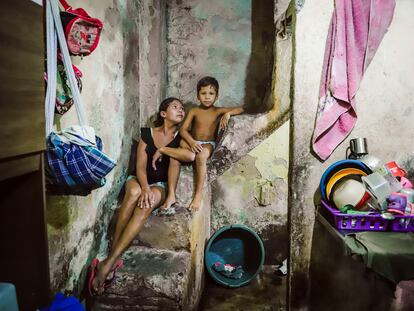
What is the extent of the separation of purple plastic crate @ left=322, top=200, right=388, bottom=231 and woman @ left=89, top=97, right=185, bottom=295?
1.50 m

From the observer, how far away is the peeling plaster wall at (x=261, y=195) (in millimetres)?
3574

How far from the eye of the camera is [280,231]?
3.80 meters

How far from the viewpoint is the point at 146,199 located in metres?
2.99

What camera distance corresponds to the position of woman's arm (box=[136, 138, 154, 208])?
298 centimetres

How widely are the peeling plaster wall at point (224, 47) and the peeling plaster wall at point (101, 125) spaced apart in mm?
916

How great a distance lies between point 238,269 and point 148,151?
170 cm

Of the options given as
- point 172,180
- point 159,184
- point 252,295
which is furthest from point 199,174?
point 252,295

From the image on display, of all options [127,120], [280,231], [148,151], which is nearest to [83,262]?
[148,151]

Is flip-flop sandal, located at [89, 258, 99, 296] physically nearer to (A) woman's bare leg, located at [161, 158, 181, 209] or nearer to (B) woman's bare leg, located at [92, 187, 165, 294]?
(B) woman's bare leg, located at [92, 187, 165, 294]

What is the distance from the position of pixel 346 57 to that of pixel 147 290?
265 cm

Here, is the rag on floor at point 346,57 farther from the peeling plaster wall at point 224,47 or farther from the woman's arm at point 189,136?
the peeling plaster wall at point 224,47

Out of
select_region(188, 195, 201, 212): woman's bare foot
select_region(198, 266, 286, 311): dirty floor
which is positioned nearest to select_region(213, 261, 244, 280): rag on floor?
select_region(198, 266, 286, 311): dirty floor

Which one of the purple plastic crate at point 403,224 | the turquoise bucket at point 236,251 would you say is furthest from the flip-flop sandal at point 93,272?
the purple plastic crate at point 403,224

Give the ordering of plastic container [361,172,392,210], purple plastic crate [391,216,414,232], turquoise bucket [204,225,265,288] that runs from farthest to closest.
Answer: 1. turquoise bucket [204,225,265,288]
2. plastic container [361,172,392,210]
3. purple plastic crate [391,216,414,232]
